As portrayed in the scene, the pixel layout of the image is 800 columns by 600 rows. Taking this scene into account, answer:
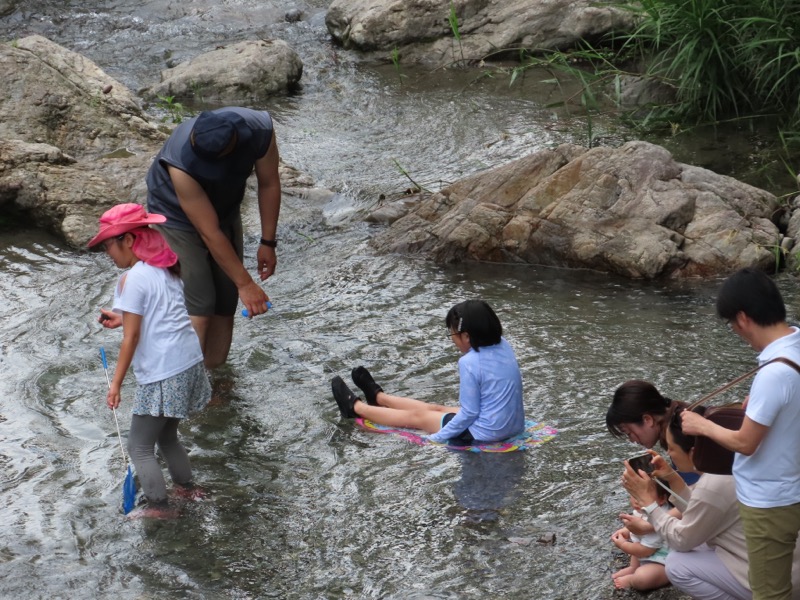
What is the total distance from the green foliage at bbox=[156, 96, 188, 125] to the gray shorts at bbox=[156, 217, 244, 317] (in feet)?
20.2

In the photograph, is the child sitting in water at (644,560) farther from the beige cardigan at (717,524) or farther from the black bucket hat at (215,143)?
the black bucket hat at (215,143)

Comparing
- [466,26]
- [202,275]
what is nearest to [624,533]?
[202,275]

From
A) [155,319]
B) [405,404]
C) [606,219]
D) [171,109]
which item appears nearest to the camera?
→ [155,319]

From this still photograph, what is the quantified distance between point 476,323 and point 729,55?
5.61 metres

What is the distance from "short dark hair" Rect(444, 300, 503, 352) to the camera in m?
5.20

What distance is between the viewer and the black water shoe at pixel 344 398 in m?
5.69

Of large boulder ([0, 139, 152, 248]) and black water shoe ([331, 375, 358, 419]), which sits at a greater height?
large boulder ([0, 139, 152, 248])

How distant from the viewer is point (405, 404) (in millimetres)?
5680

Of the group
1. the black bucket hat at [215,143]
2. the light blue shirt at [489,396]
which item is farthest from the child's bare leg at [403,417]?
the black bucket hat at [215,143]

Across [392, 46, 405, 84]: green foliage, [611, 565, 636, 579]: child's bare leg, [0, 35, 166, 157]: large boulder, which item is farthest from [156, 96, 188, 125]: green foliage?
[611, 565, 636, 579]: child's bare leg

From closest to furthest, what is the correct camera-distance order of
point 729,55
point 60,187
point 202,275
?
point 202,275
point 60,187
point 729,55

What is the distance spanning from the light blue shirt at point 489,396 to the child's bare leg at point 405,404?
1.04ft

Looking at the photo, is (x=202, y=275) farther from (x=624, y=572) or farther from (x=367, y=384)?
(x=624, y=572)

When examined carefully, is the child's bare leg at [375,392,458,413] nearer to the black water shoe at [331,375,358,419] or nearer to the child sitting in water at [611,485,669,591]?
the black water shoe at [331,375,358,419]
